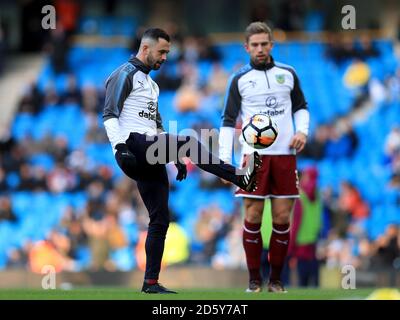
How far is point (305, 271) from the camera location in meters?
16.5

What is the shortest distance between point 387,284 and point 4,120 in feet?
50.1

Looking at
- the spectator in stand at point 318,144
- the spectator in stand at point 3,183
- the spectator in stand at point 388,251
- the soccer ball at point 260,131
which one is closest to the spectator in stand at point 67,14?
the spectator in stand at point 3,183

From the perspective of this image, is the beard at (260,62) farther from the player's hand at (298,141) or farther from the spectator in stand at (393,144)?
the spectator in stand at (393,144)

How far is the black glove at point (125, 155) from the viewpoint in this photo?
10.6 meters

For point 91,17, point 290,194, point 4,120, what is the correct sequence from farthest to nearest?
point 91,17 → point 4,120 → point 290,194

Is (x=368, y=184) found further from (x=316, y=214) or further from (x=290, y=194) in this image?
(x=290, y=194)

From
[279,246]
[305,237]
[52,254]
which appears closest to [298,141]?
[279,246]

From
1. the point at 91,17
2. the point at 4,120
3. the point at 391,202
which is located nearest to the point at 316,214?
the point at 391,202

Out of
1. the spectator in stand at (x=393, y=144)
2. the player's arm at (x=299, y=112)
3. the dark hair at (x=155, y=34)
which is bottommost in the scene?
the player's arm at (x=299, y=112)

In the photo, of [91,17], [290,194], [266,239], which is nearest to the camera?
[290,194]

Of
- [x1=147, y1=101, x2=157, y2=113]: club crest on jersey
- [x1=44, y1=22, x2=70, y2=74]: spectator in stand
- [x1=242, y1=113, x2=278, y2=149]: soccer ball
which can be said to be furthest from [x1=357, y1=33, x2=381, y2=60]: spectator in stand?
[x1=147, y1=101, x2=157, y2=113]: club crest on jersey

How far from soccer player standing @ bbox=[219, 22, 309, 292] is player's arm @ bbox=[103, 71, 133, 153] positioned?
1626 millimetres

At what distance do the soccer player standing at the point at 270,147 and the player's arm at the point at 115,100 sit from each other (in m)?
1.63

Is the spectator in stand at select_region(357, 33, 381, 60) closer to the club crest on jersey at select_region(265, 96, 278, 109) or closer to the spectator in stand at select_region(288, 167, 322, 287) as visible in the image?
the spectator in stand at select_region(288, 167, 322, 287)
